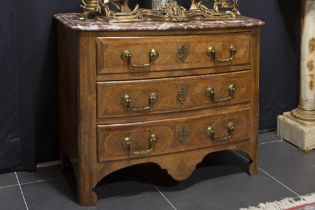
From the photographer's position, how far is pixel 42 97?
97.3 inches

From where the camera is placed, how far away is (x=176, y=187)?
2.31m

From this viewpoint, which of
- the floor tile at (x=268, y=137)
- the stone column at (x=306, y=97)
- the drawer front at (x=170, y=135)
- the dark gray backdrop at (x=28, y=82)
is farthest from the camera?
the floor tile at (x=268, y=137)

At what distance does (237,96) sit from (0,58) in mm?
1097

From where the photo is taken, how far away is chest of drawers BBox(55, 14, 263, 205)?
202 cm

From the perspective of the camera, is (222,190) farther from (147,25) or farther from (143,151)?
(147,25)

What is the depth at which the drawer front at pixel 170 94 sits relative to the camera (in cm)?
205

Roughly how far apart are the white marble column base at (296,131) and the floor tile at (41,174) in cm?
130

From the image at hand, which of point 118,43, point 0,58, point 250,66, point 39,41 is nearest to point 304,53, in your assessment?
point 250,66

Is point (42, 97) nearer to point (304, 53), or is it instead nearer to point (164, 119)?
point (164, 119)

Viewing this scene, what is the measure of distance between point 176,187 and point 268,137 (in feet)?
2.94

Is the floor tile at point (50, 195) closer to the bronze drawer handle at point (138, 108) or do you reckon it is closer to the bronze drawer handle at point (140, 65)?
the bronze drawer handle at point (138, 108)

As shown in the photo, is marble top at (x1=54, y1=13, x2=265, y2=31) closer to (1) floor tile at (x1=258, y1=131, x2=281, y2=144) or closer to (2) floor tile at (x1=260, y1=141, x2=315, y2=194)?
(2) floor tile at (x1=260, y1=141, x2=315, y2=194)

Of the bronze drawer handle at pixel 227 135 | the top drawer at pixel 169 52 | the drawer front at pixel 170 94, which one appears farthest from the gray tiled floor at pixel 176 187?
the top drawer at pixel 169 52

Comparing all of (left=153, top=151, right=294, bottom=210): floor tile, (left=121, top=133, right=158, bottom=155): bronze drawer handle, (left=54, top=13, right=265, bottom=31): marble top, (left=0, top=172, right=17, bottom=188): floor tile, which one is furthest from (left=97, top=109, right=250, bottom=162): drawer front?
(left=0, top=172, right=17, bottom=188): floor tile
